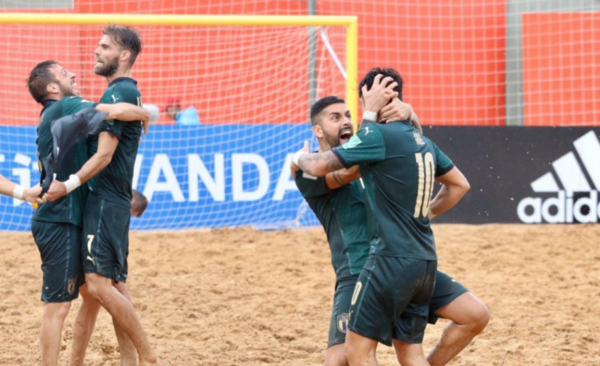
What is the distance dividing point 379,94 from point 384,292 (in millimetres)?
1091

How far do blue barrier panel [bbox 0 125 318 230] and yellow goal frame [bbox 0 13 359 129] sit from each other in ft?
4.42

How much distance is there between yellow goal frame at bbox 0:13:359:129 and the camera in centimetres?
1013

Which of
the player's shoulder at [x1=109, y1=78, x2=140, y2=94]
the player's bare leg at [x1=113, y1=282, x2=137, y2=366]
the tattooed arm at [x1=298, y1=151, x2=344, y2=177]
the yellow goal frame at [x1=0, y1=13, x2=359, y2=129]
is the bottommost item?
the player's bare leg at [x1=113, y1=282, x2=137, y2=366]

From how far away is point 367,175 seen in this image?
4836 millimetres

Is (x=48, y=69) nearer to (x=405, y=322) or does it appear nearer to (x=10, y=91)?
(x=405, y=322)

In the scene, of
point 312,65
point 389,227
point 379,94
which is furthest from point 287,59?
point 389,227

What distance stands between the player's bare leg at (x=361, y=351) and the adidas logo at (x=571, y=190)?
7.67m

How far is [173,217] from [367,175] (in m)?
7.07

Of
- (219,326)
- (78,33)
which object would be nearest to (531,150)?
(219,326)

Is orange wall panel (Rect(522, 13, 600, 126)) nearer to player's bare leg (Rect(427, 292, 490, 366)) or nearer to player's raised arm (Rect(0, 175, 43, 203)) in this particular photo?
player's bare leg (Rect(427, 292, 490, 366))

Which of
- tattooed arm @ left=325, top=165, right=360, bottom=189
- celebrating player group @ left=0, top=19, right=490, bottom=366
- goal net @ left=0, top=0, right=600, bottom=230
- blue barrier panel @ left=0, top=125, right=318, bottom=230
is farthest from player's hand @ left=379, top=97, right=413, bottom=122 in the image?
blue barrier panel @ left=0, top=125, right=318, bottom=230

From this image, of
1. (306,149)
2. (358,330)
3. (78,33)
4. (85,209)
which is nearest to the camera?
(358,330)

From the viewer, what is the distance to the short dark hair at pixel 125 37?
5906 mm

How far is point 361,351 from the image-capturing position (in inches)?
185
